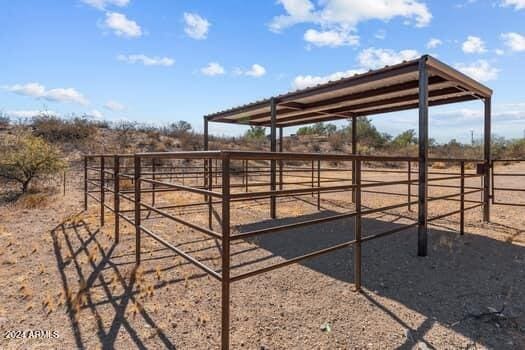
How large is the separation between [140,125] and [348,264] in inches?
565

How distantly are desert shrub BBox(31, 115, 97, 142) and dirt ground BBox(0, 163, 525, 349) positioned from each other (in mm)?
9417

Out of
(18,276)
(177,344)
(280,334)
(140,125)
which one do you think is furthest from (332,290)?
(140,125)

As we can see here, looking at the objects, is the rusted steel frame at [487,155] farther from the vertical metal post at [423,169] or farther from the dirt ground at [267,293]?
the vertical metal post at [423,169]

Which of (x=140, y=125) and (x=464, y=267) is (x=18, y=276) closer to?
(x=464, y=267)

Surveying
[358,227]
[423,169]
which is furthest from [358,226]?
[423,169]

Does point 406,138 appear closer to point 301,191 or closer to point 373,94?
point 373,94

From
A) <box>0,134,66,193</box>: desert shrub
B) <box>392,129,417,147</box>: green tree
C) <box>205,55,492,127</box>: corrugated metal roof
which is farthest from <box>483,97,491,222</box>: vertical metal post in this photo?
<box>392,129,417,147</box>: green tree

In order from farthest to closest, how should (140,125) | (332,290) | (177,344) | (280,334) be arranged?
(140,125)
(332,290)
(280,334)
(177,344)

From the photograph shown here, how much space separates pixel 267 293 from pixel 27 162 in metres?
6.93

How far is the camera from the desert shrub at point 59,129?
38.9 feet

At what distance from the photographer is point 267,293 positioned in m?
2.39

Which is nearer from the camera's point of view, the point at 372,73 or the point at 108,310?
the point at 108,310

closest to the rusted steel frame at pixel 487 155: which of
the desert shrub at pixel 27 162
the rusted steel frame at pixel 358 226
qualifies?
the rusted steel frame at pixel 358 226

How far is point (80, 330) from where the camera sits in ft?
6.05
